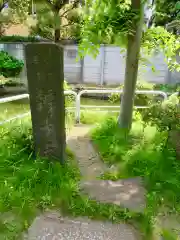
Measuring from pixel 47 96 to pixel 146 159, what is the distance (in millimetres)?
1726

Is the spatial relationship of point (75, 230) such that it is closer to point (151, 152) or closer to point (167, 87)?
point (151, 152)

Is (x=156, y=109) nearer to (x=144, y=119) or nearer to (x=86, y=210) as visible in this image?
(x=144, y=119)

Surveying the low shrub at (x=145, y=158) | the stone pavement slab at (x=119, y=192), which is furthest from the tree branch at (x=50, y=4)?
the stone pavement slab at (x=119, y=192)

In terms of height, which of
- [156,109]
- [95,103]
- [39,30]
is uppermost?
[39,30]

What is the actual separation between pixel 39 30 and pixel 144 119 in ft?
35.2

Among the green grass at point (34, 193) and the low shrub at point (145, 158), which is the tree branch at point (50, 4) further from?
the green grass at point (34, 193)

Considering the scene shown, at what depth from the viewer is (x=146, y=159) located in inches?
160

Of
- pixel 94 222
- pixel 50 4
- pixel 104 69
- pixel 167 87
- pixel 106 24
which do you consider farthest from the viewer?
pixel 104 69

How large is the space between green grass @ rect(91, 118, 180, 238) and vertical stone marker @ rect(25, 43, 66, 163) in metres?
0.88

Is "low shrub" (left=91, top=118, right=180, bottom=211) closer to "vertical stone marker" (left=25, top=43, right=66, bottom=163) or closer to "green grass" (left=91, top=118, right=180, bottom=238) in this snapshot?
"green grass" (left=91, top=118, right=180, bottom=238)

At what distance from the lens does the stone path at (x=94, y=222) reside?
8.86ft

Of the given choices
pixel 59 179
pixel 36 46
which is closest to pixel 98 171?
pixel 59 179

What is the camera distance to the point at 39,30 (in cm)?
1469

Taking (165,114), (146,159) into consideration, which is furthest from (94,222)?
(165,114)
